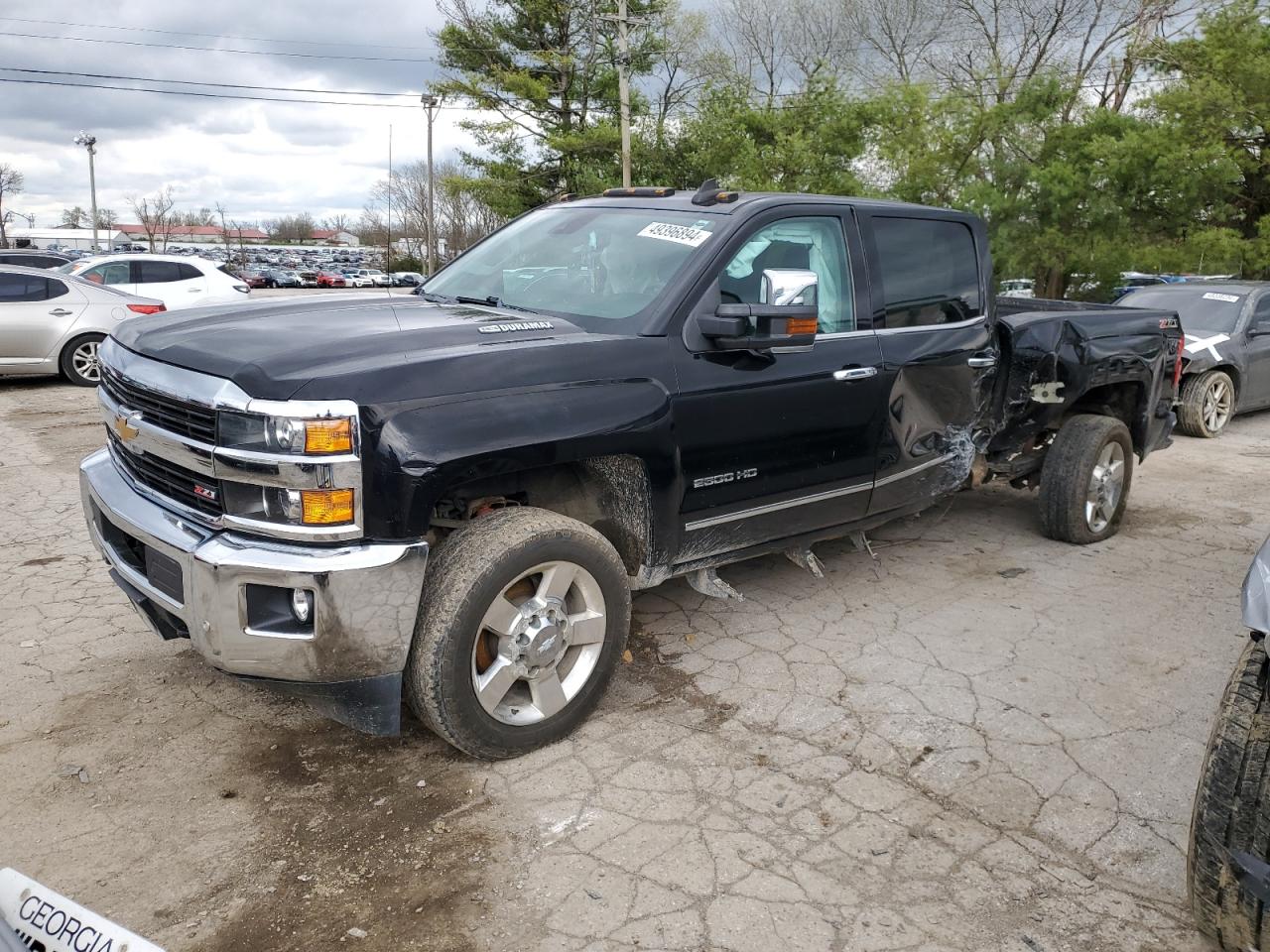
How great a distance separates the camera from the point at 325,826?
3.07m

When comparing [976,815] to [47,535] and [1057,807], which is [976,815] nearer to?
[1057,807]

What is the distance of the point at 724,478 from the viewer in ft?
12.7

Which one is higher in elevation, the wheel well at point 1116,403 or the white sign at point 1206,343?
the white sign at point 1206,343

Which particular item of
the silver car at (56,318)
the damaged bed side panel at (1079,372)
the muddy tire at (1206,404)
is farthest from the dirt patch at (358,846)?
the silver car at (56,318)

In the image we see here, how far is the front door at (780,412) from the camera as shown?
12.4ft

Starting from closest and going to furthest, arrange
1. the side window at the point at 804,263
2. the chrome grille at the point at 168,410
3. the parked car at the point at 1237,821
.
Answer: the parked car at the point at 1237,821 < the chrome grille at the point at 168,410 < the side window at the point at 804,263

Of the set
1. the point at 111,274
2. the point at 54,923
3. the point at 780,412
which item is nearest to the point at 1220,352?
the point at 780,412

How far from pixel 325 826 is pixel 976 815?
2.02 meters

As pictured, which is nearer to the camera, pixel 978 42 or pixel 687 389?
pixel 687 389

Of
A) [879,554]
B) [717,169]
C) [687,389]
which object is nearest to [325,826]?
[687,389]

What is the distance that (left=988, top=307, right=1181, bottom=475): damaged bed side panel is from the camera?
216 inches

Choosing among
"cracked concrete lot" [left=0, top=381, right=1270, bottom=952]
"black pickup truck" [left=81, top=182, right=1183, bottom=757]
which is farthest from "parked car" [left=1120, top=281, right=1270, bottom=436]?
→ "black pickup truck" [left=81, top=182, right=1183, bottom=757]

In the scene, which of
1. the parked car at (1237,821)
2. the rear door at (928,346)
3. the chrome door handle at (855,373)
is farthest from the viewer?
the rear door at (928,346)

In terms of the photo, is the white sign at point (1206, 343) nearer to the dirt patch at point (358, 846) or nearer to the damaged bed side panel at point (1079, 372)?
the damaged bed side panel at point (1079, 372)
